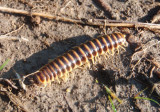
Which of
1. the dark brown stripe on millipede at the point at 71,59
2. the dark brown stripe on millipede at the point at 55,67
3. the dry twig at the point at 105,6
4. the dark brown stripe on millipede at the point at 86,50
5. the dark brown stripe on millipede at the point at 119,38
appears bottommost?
the dark brown stripe on millipede at the point at 55,67

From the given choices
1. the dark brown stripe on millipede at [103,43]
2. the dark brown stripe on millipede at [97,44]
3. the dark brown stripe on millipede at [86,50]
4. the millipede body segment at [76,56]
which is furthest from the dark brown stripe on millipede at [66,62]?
the dark brown stripe on millipede at [103,43]

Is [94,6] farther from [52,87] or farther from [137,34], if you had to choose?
[52,87]

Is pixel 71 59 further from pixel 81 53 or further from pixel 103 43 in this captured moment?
pixel 103 43

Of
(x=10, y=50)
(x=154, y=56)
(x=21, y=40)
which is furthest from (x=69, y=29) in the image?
(x=154, y=56)

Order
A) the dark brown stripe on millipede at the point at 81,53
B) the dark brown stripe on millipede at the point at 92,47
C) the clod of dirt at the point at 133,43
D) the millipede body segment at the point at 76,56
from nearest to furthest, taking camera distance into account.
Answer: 1. the millipede body segment at the point at 76,56
2. the dark brown stripe on millipede at the point at 81,53
3. the dark brown stripe on millipede at the point at 92,47
4. the clod of dirt at the point at 133,43

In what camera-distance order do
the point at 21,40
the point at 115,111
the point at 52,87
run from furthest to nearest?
1. the point at 21,40
2. the point at 52,87
3. the point at 115,111

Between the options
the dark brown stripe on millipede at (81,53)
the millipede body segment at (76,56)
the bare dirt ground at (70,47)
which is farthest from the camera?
the dark brown stripe on millipede at (81,53)

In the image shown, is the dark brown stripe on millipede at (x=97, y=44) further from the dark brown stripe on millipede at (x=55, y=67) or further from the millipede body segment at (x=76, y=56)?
the dark brown stripe on millipede at (x=55, y=67)
